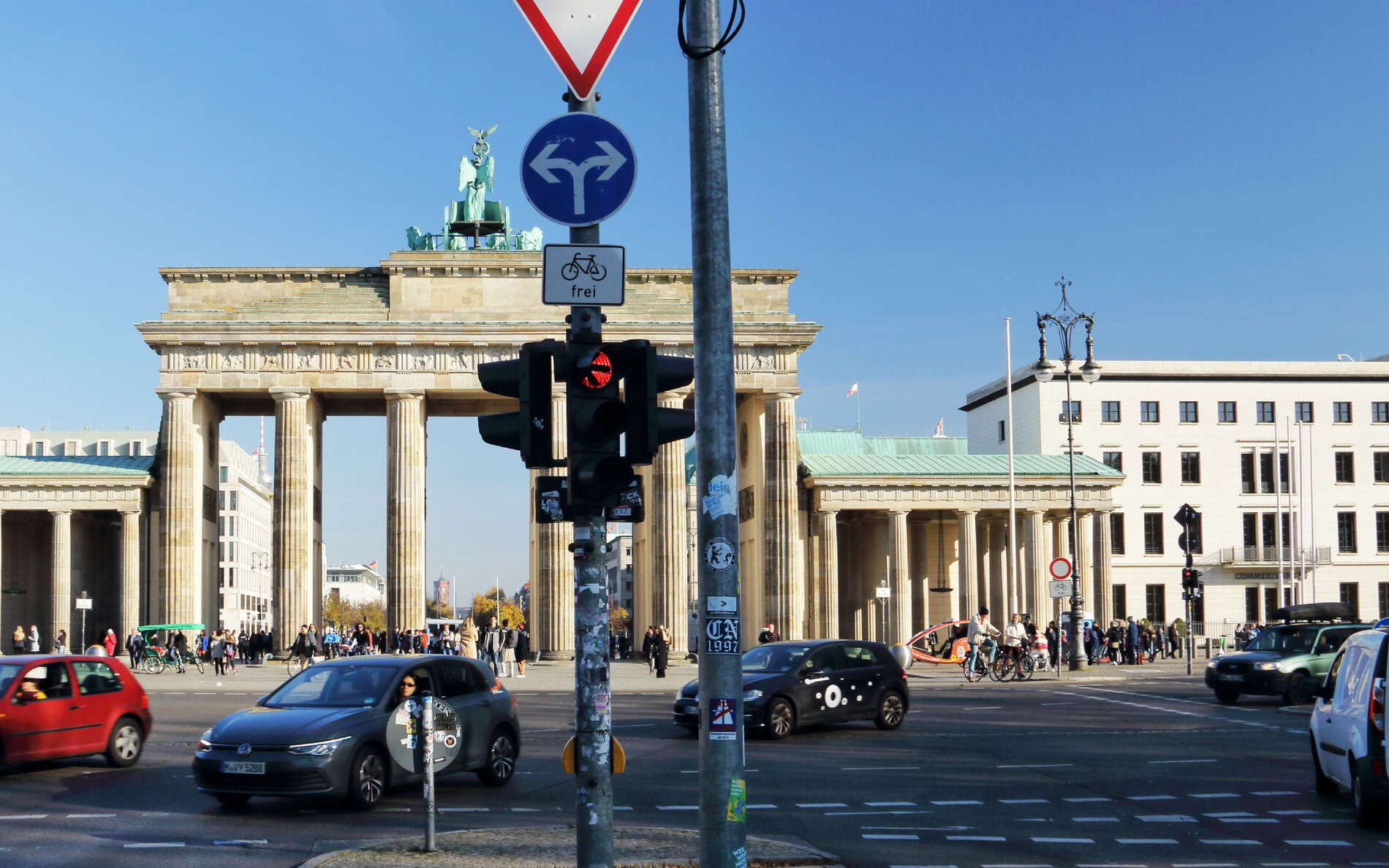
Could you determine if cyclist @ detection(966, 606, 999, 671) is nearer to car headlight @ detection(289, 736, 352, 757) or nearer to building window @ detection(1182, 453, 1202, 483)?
car headlight @ detection(289, 736, 352, 757)

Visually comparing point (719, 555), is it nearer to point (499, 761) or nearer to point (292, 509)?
point (499, 761)

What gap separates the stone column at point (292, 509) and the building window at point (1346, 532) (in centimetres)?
5564

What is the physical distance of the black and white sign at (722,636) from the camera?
9.15 m

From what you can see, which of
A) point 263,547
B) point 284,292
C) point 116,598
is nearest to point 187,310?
point 284,292

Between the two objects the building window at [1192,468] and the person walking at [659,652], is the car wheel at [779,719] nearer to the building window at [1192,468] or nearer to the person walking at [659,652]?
the person walking at [659,652]

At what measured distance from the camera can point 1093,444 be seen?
86.1m

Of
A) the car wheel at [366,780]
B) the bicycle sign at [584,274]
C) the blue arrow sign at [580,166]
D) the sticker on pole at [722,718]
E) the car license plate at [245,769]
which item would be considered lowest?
the car wheel at [366,780]

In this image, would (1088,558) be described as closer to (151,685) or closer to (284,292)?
(284,292)

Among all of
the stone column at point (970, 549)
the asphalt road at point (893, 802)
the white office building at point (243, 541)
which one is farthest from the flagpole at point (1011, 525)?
the white office building at point (243, 541)

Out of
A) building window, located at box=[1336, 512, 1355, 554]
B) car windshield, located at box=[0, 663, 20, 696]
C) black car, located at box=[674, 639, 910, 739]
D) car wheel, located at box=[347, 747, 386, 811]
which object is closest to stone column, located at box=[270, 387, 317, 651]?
black car, located at box=[674, 639, 910, 739]

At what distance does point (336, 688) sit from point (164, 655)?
44.3 metres

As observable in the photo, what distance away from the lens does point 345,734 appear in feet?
52.8

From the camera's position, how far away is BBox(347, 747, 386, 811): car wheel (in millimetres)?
16125

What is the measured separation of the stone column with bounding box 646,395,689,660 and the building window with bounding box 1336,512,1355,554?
143 ft
